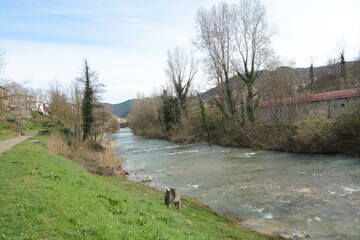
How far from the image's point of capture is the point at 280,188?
16.0 metres

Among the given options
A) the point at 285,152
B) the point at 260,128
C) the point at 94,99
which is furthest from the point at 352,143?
the point at 94,99

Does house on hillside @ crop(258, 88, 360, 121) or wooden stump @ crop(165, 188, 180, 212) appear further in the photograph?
house on hillside @ crop(258, 88, 360, 121)

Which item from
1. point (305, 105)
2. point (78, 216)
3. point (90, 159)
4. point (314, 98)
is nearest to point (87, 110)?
point (90, 159)

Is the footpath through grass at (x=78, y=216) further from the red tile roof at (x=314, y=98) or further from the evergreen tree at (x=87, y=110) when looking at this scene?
the evergreen tree at (x=87, y=110)

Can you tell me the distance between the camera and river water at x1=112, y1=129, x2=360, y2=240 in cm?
1113

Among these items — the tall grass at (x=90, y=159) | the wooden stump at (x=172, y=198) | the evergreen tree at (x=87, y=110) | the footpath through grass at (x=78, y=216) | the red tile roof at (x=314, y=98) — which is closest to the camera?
the footpath through grass at (x=78, y=216)

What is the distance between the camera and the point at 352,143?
2414 cm

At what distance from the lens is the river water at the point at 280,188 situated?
11.1 meters

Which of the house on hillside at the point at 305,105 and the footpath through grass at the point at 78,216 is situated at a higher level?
the house on hillside at the point at 305,105

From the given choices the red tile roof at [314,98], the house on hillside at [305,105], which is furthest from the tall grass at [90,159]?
the red tile roof at [314,98]

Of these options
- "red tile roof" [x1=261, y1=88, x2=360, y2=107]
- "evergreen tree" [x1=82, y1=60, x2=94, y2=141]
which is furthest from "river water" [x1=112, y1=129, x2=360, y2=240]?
"evergreen tree" [x1=82, y1=60, x2=94, y2=141]

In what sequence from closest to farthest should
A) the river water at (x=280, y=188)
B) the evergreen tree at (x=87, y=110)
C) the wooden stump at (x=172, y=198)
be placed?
the river water at (x=280, y=188)
the wooden stump at (x=172, y=198)
the evergreen tree at (x=87, y=110)

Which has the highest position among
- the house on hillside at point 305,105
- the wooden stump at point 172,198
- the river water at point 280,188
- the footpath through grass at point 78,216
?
the house on hillside at point 305,105

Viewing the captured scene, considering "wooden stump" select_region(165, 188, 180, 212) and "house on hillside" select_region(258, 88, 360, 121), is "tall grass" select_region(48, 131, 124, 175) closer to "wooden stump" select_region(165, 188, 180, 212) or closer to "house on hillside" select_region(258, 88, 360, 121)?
"wooden stump" select_region(165, 188, 180, 212)
